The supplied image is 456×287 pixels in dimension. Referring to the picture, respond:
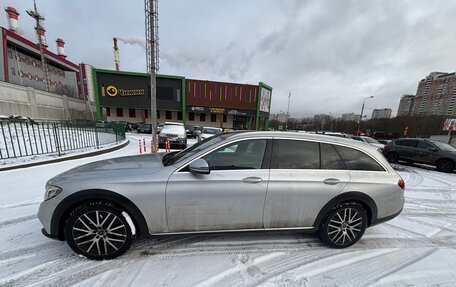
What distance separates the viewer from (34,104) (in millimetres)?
26016

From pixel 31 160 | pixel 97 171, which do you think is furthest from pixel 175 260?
pixel 31 160

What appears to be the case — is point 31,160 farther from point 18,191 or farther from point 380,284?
point 380,284

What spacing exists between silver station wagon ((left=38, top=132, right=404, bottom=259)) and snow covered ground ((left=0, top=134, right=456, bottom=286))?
0.25 meters

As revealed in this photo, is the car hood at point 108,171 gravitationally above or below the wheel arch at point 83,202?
above

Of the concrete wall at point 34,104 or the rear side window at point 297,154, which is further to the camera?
the concrete wall at point 34,104

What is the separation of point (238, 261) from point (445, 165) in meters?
11.9

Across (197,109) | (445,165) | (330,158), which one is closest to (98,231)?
(330,158)

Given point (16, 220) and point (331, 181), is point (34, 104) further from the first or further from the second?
point (331, 181)

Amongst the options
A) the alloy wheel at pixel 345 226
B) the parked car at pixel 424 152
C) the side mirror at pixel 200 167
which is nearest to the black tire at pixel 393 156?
the parked car at pixel 424 152

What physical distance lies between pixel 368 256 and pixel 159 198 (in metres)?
2.94

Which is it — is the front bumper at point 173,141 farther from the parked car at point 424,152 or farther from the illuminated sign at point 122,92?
the illuminated sign at point 122,92

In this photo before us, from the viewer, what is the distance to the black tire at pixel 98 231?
2.20 meters

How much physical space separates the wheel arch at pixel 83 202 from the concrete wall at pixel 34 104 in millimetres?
31305

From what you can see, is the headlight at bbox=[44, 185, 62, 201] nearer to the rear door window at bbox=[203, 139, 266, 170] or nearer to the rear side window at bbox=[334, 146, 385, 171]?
the rear door window at bbox=[203, 139, 266, 170]
